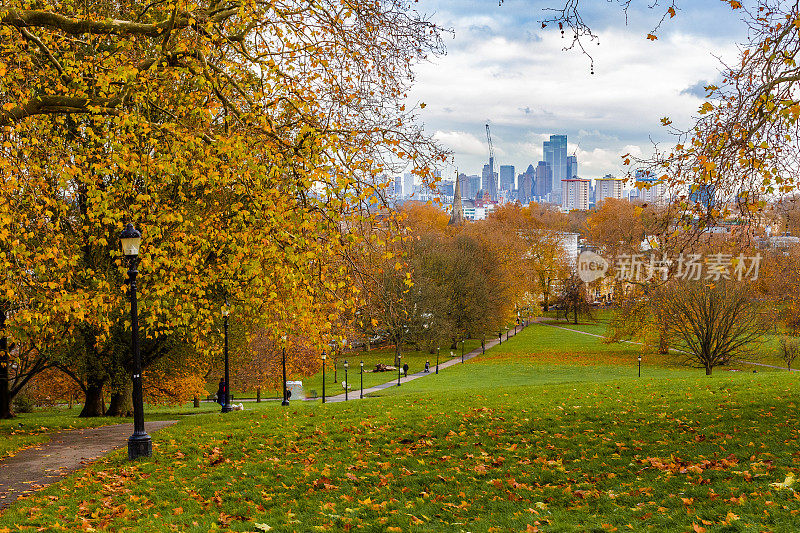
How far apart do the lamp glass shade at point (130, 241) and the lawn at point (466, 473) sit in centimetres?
314

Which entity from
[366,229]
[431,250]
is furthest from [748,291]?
[366,229]

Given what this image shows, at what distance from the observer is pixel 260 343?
30250 mm

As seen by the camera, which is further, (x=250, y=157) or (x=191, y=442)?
(x=191, y=442)

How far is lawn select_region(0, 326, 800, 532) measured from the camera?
21.0ft

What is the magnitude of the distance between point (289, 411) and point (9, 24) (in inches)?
386

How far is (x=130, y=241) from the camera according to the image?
9.40 meters

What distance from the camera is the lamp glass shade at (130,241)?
937 centimetres

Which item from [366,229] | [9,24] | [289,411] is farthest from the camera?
[289,411]

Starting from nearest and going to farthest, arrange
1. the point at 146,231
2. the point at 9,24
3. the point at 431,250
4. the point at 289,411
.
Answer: the point at 9,24 → the point at 146,231 → the point at 289,411 → the point at 431,250

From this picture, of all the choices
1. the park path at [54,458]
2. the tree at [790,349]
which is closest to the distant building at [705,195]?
the park path at [54,458]

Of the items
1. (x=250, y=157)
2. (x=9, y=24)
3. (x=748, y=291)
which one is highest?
(x=9, y=24)

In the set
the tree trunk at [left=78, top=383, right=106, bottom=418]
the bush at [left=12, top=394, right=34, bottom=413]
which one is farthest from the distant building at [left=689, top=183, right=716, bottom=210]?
the bush at [left=12, top=394, right=34, bottom=413]

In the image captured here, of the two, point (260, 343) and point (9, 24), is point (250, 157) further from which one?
point (260, 343)

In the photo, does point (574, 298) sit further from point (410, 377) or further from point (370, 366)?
point (410, 377)
